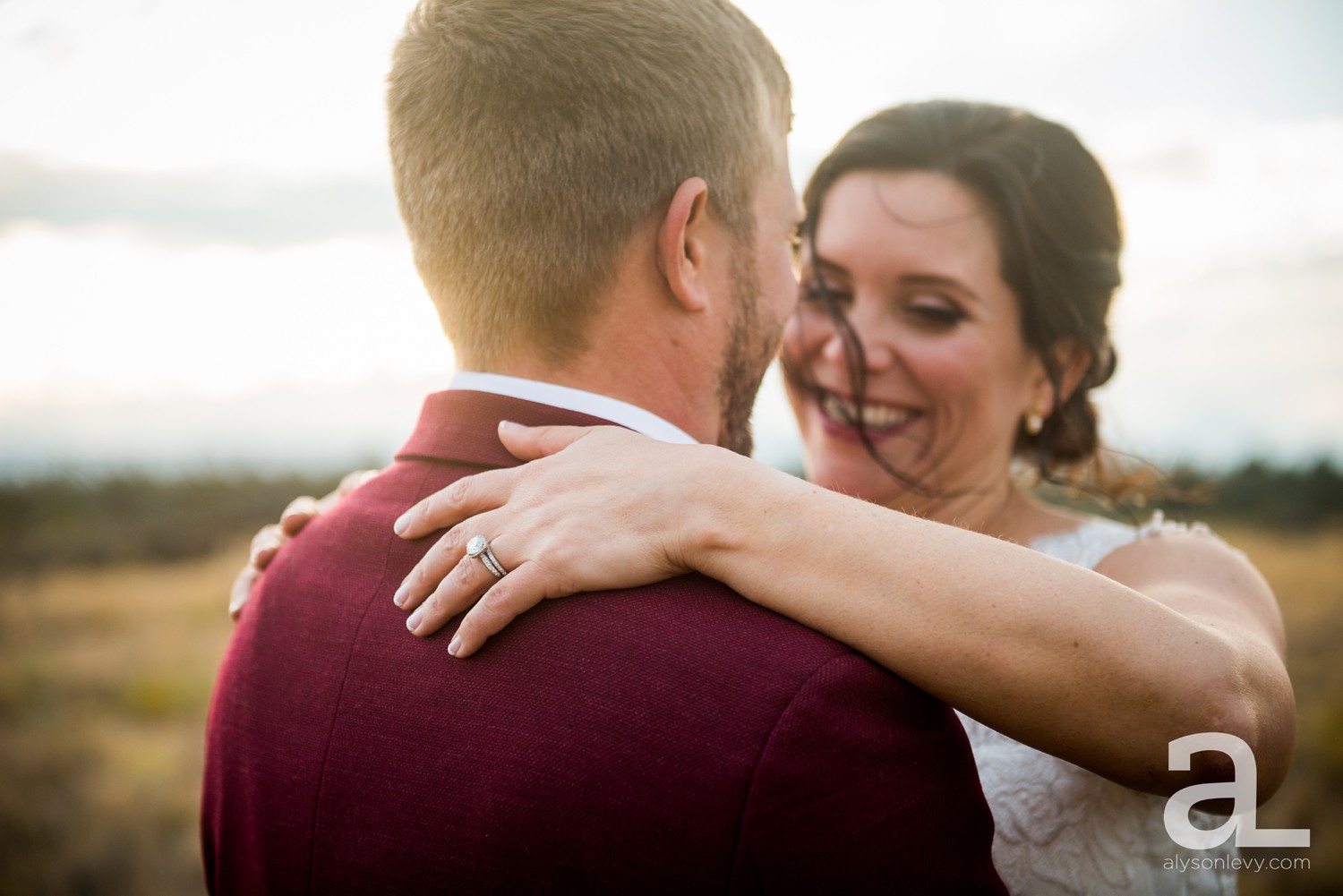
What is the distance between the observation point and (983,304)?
10.7 feet

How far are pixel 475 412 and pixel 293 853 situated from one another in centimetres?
82

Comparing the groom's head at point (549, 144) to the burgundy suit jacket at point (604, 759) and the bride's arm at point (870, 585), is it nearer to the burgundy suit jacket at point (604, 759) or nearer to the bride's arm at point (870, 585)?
the bride's arm at point (870, 585)

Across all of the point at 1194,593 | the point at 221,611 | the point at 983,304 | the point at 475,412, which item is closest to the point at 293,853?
the point at 475,412

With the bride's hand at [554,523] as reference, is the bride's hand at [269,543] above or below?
below

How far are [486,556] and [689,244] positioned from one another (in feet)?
2.42

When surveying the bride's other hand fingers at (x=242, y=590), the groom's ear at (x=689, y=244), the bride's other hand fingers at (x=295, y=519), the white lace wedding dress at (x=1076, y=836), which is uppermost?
the groom's ear at (x=689, y=244)

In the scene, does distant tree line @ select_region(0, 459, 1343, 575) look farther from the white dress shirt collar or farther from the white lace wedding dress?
the white dress shirt collar

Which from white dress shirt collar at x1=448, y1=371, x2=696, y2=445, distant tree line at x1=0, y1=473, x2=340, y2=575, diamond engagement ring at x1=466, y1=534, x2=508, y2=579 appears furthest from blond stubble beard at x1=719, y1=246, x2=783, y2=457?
distant tree line at x1=0, y1=473, x2=340, y2=575

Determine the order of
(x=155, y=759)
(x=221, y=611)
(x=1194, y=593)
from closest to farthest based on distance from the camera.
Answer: (x=1194, y=593) < (x=155, y=759) < (x=221, y=611)

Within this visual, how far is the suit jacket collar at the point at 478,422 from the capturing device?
65.7 inches

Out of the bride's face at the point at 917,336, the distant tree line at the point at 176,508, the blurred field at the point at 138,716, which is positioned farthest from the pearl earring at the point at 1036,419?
the distant tree line at the point at 176,508

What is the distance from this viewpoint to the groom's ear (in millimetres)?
1712

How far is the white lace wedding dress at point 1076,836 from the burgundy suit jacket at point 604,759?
0.99 m

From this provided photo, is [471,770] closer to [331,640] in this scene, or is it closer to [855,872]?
[331,640]
